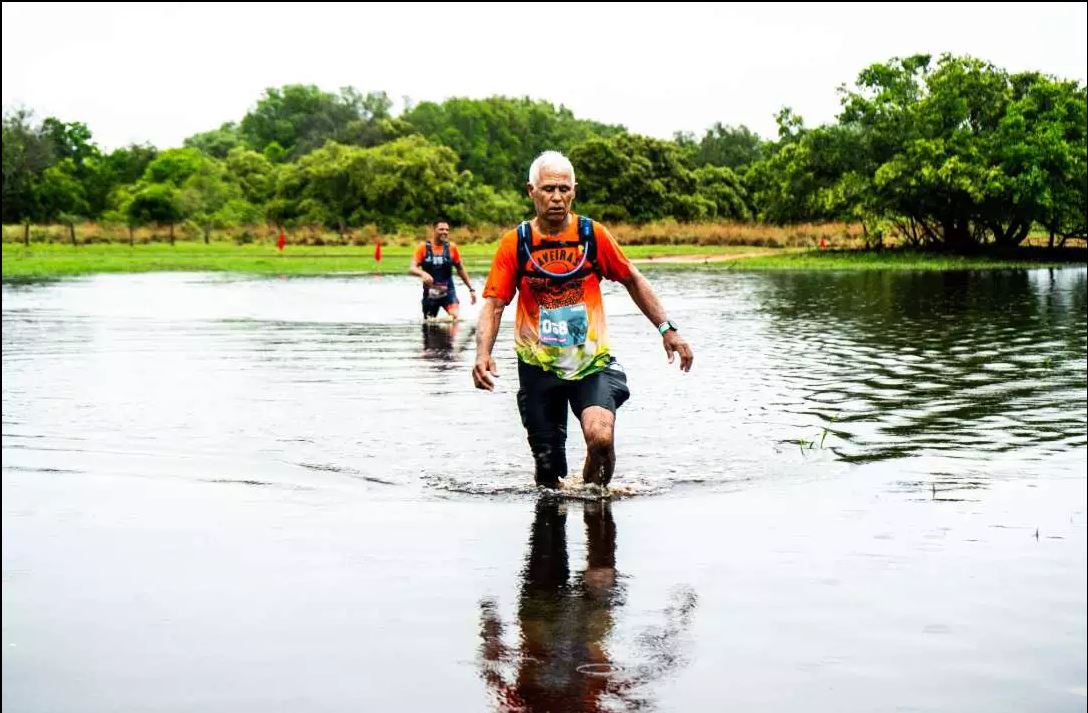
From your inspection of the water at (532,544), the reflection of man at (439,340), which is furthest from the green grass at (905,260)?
the water at (532,544)

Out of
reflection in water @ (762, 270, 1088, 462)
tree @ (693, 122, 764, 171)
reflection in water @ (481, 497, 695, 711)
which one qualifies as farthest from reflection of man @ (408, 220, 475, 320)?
tree @ (693, 122, 764, 171)

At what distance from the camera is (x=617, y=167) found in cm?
7706

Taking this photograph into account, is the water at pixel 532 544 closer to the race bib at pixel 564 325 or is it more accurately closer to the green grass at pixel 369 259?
the race bib at pixel 564 325

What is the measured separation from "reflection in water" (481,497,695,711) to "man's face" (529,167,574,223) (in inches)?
68.3

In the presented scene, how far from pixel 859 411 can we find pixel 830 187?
41000 mm

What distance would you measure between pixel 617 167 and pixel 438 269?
56189 millimetres

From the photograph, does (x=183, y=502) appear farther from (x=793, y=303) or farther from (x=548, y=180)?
(x=793, y=303)

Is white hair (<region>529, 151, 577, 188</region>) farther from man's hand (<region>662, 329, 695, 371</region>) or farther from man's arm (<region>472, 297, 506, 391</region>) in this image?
man's hand (<region>662, 329, 695, 371</region>)

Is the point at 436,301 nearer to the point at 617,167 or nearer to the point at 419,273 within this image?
the point at 419,273

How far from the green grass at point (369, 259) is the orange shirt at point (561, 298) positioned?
33.2 meters

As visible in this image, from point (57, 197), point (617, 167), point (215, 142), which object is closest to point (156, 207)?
point (57, 197)

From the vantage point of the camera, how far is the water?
5055mm

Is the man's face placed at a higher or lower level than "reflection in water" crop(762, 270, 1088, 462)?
higher

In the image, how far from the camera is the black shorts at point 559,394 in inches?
315
